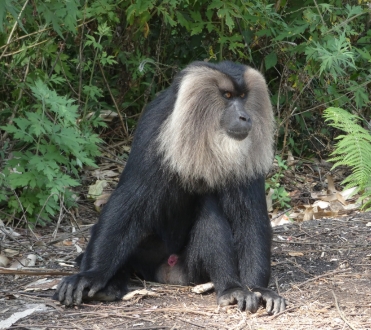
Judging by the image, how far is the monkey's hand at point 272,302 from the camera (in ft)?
15.0

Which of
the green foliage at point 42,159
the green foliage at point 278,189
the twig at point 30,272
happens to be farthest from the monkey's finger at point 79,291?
A: the green foliage at point 278,189

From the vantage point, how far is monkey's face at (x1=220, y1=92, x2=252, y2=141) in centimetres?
480

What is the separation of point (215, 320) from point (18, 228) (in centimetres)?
288

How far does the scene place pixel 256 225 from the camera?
499cm

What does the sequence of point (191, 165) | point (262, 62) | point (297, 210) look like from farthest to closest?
point (262, 62) < point (297, 210) < point (191, 165)

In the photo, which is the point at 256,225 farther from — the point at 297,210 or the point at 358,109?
the point at 358,109

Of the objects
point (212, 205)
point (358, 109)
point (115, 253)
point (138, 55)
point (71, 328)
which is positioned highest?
point (138, 55)

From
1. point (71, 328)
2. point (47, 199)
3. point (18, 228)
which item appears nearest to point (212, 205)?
point (71, 328)

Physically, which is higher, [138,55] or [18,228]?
[138,55]

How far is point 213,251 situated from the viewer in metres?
4.94

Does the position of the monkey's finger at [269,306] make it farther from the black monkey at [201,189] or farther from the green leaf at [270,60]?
the green leaf at [270,60]

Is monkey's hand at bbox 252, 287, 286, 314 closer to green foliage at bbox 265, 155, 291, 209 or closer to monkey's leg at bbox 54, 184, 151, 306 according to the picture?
monkey's leg at bbox 54, 184, 151, 306

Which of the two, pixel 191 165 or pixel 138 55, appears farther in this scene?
pixel 138 55

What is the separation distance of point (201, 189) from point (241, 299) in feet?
2.70
